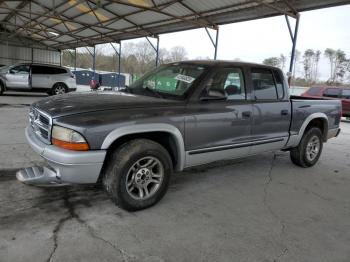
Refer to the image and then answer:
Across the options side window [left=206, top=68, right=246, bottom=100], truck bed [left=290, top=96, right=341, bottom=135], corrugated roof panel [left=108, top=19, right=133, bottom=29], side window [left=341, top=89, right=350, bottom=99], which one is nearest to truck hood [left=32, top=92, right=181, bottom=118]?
side window [left=206, top=68, right=246, bottom=100]

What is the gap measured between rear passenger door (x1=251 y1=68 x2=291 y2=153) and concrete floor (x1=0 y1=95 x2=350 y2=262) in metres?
0.65

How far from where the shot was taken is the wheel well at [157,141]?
11.8 feet

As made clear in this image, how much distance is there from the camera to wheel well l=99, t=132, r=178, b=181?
3.61 metres

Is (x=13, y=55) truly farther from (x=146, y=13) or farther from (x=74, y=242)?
(x=74, y=242)

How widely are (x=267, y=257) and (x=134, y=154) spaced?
163 cm

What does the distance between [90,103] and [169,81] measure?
1.35 m

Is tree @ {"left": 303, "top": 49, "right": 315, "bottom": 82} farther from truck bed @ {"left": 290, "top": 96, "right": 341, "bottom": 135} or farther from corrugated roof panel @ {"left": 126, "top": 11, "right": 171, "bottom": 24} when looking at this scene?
truck bed @ {"left": 290, "top": 96, "right": 341, "bottom": 135}

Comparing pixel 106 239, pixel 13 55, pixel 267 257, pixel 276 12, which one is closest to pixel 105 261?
pixel 106 239

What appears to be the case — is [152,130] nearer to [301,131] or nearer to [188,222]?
[188,222]

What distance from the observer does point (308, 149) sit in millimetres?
6156

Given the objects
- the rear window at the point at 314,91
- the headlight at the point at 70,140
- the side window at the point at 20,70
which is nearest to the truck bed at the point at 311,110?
the headlight at the point at 70,140

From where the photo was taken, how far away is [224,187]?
482cm

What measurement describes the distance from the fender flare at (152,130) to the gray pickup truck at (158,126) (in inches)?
0.4

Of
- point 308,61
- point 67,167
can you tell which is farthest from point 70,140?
point 308,61
